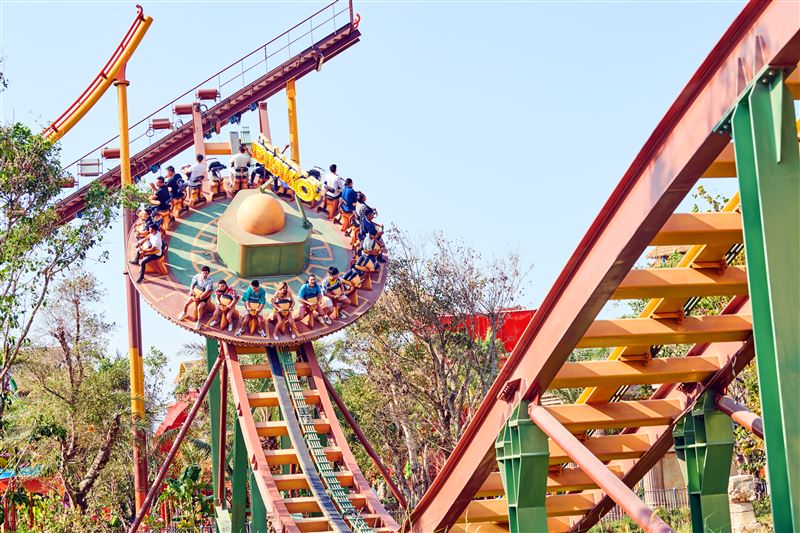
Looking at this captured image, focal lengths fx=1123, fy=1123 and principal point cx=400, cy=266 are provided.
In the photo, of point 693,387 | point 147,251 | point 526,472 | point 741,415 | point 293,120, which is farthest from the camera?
point 293,120

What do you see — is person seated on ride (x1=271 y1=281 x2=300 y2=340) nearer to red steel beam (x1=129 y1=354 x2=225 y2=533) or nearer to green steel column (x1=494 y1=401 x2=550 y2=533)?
red steel beam (x1=129 y1=354 x2=225 y2=533)

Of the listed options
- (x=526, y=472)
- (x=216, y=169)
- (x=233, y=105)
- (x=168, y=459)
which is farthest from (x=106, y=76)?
(x=526, y=472)

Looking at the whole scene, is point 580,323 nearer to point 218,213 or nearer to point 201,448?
point 218,213

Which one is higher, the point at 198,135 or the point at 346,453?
the point at 198,135

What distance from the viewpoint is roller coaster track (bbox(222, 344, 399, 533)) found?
16656mm

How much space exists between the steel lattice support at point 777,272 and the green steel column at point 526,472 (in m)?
4.45

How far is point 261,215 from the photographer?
21062mm

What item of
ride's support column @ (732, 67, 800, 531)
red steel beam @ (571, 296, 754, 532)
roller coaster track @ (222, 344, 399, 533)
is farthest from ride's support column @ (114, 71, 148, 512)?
ride's support column @ (732, 67, 800, 531)

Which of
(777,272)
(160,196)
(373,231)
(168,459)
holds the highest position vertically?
(160,196)

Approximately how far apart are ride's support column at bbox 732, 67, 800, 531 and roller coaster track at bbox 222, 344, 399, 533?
983 cm

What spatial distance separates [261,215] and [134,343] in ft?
27.3

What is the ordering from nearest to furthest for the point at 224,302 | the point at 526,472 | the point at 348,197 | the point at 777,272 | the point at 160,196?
1. the point at 777,272
2. the point at 526,472
3. the point at 224,302
4. the point at 160,196
5. the point at 348,197

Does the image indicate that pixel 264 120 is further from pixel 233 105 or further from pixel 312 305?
pixel 312 305

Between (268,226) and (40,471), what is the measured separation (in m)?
8.27
